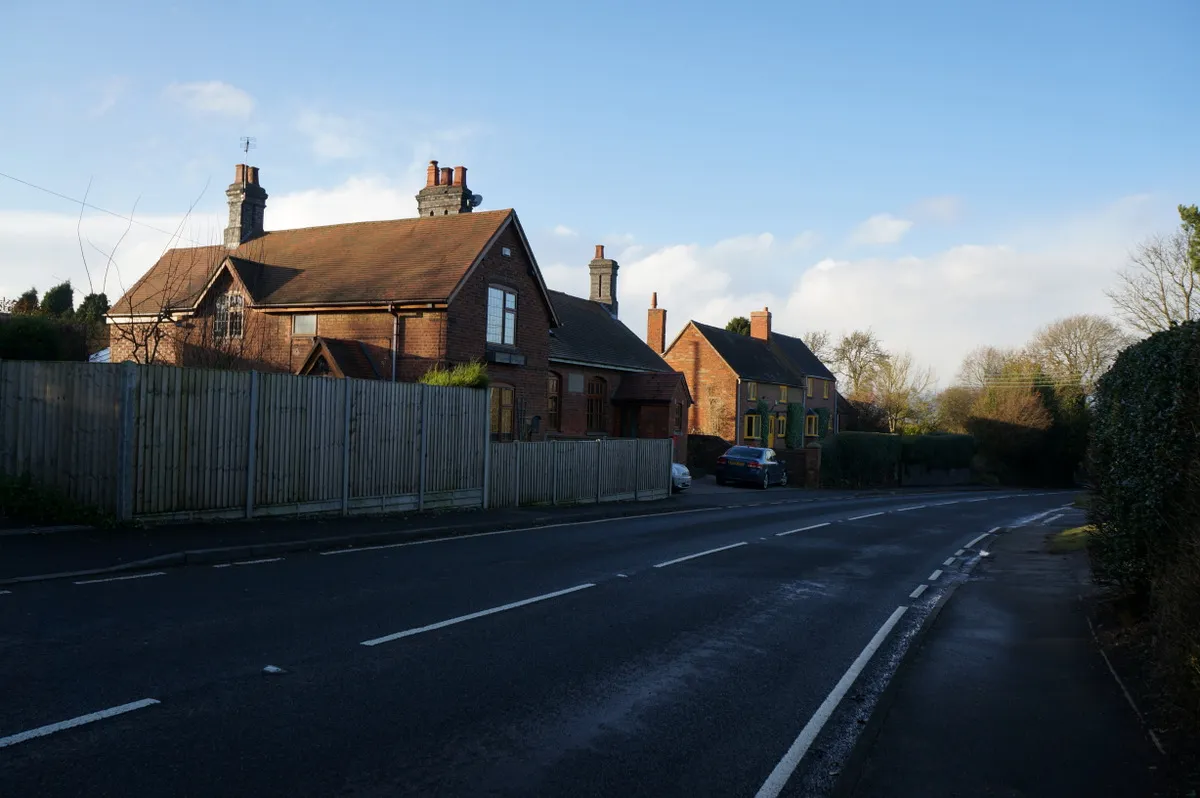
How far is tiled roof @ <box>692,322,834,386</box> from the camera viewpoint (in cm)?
5453

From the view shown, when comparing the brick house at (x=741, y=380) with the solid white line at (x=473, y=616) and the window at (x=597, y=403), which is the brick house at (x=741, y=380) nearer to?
the window at (x=597, y=403)

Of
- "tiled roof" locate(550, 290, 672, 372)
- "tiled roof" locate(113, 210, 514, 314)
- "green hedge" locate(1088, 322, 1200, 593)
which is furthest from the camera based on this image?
"tiled roof" locate(550, 290, 672, 372)

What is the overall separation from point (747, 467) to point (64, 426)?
27.6 m

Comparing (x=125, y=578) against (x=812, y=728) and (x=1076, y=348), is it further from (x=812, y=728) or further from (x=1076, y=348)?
(x=1076, y=348)

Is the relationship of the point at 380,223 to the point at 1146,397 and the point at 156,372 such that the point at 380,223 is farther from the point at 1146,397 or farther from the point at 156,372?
the point at 1146,397

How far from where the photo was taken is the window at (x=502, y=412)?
92.3ft

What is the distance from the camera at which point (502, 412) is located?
2856 cm

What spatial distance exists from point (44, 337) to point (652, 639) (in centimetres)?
2110

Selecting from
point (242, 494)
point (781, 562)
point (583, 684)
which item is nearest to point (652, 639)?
point (583, 684)

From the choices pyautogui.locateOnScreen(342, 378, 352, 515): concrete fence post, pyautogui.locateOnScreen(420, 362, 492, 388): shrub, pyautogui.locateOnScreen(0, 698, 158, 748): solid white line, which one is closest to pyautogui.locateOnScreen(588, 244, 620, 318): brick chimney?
pyautogui.locateOnScreen(420, 362, 492, 388): shrub

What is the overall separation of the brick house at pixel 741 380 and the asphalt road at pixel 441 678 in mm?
40424

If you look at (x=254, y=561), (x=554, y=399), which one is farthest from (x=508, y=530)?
(x=554, y=399)

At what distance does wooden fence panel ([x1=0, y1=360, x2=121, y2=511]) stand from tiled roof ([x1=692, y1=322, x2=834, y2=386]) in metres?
42.3

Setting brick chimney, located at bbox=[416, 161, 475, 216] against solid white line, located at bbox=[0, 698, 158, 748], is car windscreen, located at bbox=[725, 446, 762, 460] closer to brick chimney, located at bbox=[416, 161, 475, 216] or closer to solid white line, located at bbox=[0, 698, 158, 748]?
brick chimney, located at bbox=[416, 161, 475, 216]
